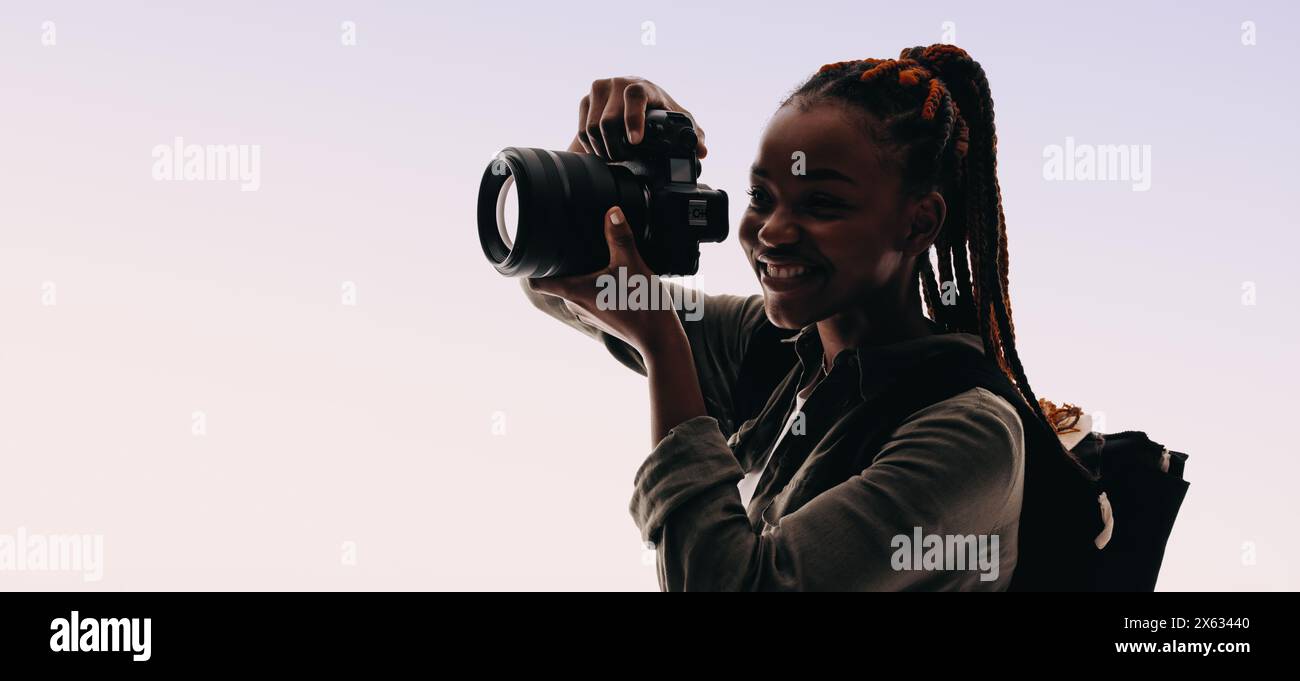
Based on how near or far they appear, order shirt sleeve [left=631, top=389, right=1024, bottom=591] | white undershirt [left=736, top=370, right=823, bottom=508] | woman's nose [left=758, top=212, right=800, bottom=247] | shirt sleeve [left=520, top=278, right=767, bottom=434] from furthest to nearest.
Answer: shirt sleeve [left=520, top=278, right=767, bottom=434]
white undershirt [left=736, top=370, right=823, bottom=508]
woman's nose [left=758, top=212, right=800, bottom=247]
shirt sleeve [left=631, top=389, right=1024, bottom=591]

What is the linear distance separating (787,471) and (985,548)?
178 millimetres

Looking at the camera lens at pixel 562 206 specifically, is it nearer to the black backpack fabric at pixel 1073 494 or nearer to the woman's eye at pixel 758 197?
the woman's eye at pixel 758 197

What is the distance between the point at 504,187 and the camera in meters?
1.02

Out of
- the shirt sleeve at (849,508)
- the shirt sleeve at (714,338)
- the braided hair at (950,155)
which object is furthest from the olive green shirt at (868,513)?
the shirt sleeve at (714,338)

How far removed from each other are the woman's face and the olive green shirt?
8 cm

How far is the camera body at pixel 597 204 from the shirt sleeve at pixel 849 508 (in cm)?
Answer: 20

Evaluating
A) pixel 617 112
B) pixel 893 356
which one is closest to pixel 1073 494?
pixel 893 356

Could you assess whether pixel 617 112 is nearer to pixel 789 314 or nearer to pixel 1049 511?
pixel 789 314

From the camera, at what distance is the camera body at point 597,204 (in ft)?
3.04

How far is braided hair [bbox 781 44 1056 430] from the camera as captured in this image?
883 millimetres

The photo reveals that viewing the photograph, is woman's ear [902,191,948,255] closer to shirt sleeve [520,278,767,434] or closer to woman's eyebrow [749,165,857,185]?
woman's eyebrow [749,165,857,185]

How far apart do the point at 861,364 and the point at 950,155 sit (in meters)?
0.19

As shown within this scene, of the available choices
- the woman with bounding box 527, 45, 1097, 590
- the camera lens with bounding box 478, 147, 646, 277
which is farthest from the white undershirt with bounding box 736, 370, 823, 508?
the camera lens with bounding box 478, 147, 646, 277

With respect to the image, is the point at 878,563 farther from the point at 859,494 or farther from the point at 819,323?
the point at 819,323
